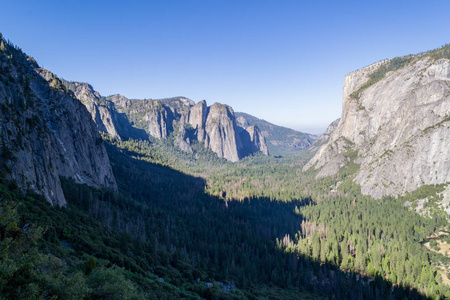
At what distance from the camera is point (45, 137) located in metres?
62.6

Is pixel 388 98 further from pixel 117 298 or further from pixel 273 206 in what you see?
pixel 117 298

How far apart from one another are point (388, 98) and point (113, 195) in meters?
207

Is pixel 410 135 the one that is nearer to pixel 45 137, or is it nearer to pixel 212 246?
pixel 212 246

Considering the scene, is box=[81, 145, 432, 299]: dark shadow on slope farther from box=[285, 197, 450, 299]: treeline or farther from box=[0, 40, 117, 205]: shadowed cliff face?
box=[0, 40, 117, 205]: shadowed cliff face

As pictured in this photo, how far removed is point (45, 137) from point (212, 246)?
68547 mm

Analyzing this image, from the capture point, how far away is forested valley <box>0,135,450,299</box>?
70.8ft

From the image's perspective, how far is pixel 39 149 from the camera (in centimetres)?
5759

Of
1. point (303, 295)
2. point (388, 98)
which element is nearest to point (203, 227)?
point (303, 295)

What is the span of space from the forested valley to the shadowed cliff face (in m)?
6.39

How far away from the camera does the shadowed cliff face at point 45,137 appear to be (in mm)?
48875

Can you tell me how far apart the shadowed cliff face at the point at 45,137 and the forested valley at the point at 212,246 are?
6.39m

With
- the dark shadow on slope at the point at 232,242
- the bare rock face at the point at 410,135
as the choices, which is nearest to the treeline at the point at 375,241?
the dark shadow on slope at the point at 232,242

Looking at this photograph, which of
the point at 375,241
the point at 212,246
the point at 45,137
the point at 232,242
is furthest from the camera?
the point at 232,242

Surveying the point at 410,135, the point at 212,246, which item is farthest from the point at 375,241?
the point at 410,135
